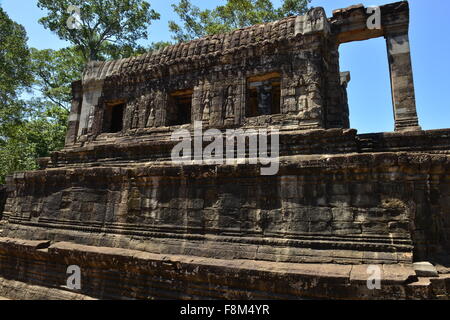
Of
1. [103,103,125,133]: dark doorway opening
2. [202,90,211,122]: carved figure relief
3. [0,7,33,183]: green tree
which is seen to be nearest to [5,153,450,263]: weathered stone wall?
[202,90,211,122]: carved figure relief

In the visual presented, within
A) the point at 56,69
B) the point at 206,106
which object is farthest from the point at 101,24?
the point at 206,106

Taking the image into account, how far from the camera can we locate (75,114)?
979cm

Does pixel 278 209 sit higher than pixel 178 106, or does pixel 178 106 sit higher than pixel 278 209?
pixel 178 106

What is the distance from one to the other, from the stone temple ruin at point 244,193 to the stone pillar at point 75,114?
47cm

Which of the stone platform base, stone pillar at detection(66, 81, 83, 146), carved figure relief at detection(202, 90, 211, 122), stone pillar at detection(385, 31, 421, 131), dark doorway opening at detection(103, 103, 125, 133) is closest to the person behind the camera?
the stone platform base

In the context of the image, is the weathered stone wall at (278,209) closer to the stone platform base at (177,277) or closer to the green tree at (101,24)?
the stone platform base at (177,277)

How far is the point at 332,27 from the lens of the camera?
7250mm

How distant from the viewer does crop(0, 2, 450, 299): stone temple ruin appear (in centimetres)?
391

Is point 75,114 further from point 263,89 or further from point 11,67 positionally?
point 11,67

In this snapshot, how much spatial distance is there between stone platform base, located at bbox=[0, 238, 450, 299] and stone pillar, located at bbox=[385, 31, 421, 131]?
3831mm

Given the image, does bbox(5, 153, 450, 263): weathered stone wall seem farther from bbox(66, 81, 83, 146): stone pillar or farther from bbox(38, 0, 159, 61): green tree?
bbox(38, 0, 159, 61): green tree

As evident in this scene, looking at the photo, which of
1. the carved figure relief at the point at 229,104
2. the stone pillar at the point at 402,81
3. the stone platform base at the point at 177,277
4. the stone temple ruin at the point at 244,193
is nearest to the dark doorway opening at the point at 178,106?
the stone temple ruin at the point at 244,193

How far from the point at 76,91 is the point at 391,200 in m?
9.65

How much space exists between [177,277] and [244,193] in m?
1.56
